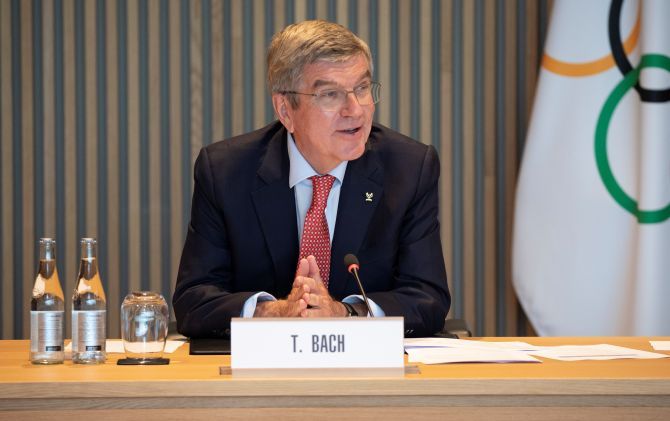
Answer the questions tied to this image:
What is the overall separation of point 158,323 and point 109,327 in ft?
8.37

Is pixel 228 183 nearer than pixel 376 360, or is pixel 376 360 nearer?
pixel 376 360

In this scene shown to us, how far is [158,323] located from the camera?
1.98 m

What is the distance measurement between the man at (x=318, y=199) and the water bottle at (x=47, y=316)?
640 millimetres

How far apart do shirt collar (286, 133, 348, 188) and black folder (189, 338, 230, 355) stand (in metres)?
0.58

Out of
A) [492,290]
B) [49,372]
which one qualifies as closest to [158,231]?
[492,290]

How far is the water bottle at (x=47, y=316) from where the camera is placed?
1.94 metres

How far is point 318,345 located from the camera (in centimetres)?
178

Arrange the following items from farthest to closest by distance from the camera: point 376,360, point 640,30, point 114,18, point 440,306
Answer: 1. point 114,18
2. point 640,30
3. point 440,306
4. point 376,360

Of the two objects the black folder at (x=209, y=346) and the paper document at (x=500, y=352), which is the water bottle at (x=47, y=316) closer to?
the black folder at (x=209, y=346)

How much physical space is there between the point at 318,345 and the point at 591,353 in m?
0.64

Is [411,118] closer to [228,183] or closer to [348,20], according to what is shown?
[348,20]

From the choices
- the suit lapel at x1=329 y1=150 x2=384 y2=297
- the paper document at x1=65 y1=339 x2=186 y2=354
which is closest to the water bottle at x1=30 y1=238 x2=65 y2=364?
the paper document at x1=65 y1=339 x2=186 y2=354

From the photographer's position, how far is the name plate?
1.77 metres

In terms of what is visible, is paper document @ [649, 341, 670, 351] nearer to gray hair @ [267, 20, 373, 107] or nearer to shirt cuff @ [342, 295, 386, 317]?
shirt cuff @ [342, 295, 386, 317]
